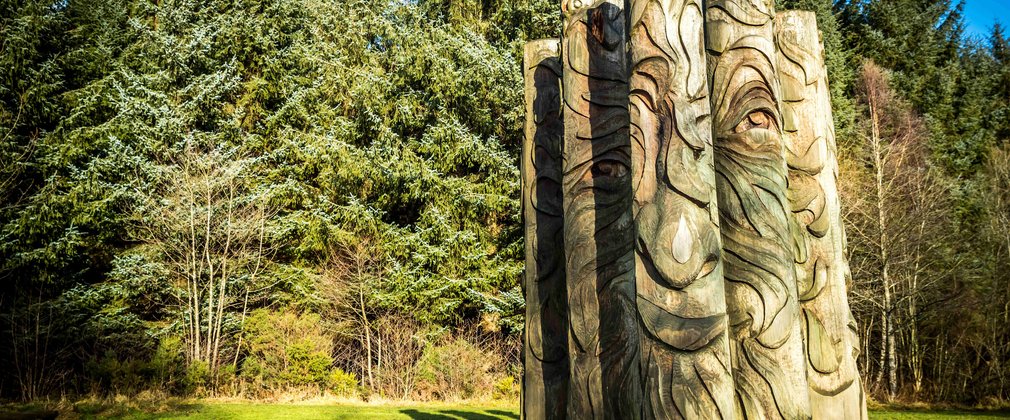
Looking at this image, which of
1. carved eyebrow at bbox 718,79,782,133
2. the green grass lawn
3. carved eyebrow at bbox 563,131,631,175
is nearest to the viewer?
carved eyebrow at bbox 718,79,782,133

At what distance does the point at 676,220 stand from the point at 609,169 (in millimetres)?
882

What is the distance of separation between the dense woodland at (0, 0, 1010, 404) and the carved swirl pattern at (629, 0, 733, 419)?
1149 cm

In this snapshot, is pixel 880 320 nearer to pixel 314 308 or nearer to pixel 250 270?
pixel 314 308

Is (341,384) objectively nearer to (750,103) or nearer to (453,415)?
(453,415)

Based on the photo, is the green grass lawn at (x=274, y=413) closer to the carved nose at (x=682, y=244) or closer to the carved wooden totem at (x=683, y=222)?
the carved wooden totem at (x=683, y=222)

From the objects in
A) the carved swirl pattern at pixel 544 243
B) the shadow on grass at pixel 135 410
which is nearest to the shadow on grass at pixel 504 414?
the shadow on grass at pixel 135 410

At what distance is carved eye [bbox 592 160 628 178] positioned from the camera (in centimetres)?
385

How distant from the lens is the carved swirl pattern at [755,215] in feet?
11.0

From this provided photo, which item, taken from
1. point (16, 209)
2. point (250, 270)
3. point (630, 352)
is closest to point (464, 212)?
point (250, 270)

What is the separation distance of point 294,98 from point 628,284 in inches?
615

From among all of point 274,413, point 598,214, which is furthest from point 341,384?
point 598,214

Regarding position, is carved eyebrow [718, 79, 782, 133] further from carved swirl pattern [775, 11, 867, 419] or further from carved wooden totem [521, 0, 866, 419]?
carved swirl pattern [775, 11, 867, 419]

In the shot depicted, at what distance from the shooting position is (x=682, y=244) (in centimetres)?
302

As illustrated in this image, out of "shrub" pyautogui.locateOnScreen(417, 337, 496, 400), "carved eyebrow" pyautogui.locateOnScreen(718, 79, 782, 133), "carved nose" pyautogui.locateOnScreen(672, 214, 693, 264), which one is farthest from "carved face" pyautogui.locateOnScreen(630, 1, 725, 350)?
"shrub" pyautogui.locateOnScreen(417, 337, 496, 400)
